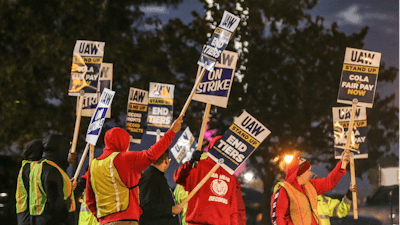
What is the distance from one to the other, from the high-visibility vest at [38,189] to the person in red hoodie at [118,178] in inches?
23.3

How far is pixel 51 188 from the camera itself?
5.91 m

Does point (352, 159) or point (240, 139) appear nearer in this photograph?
point (240, 139)

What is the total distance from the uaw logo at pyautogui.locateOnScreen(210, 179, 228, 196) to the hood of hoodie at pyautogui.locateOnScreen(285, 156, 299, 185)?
0.92 meters

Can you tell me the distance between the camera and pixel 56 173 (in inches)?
235

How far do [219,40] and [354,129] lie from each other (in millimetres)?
3746

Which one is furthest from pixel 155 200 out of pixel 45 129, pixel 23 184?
pixel 45 129

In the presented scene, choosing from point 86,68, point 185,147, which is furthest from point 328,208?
point 86,68

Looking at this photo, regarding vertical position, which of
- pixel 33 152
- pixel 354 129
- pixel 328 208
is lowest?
pixel 328 208

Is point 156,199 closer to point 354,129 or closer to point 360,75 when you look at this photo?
point 354,129

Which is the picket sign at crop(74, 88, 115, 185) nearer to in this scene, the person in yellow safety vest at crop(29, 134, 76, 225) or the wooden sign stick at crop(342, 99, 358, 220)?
the person in yellow safety vest at crop(29, 134, 76, 225)

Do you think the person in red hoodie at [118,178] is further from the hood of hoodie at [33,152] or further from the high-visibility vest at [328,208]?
the high-visibility vest at [328,208]

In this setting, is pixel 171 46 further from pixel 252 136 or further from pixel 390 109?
pixel 252 136

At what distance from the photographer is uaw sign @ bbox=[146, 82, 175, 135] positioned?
11602 millimetres

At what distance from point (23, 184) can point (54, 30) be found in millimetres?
12471
